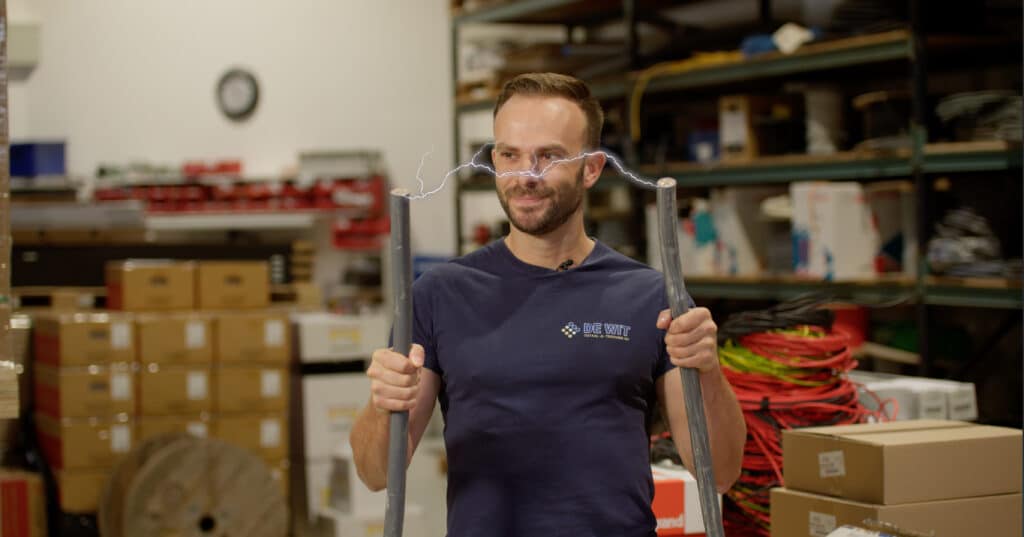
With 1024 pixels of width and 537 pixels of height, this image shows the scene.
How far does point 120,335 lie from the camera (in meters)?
5.47

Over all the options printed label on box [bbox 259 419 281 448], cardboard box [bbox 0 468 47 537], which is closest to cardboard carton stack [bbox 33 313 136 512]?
cardboard box [bbox 0 468 47 537]

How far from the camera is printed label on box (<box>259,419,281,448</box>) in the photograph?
5.66 m

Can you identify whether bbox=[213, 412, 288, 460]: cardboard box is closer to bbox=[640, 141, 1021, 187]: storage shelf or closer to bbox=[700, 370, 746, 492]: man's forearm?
bbox=[640, 141, 1021, 187]: storage shelf

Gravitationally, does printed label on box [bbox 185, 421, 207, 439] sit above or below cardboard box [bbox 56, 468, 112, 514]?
above

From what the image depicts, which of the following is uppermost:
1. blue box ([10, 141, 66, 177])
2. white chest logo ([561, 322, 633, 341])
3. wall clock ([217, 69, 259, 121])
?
wall clock ([217, 69, 259, 121])

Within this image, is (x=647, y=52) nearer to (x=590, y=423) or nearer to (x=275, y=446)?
(x=275, y=446)

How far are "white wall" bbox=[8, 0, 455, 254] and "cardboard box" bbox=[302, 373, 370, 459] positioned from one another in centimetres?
404

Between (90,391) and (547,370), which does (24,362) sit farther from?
(547,370)

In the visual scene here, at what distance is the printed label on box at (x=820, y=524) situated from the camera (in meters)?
2.46

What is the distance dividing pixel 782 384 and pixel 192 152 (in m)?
7.62

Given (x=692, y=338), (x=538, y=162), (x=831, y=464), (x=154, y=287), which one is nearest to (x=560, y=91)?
(x=538, y=162)

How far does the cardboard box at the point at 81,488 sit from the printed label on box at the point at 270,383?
772 mm

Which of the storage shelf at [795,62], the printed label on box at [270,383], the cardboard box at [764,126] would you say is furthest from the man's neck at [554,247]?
the printed label on box at [270,383]

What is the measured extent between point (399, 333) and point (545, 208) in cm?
35
